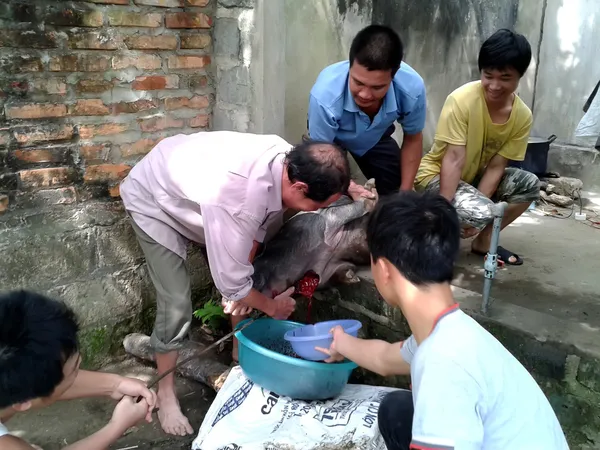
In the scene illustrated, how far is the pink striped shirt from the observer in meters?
2.35

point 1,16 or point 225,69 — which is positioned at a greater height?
point 1,16

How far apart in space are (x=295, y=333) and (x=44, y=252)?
140 centimetres

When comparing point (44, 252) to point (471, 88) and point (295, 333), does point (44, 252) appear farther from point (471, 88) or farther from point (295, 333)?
point (471, 88)

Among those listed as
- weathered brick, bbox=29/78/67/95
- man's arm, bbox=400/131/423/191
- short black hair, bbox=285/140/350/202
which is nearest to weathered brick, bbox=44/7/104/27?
weathered brick, bbox=29/78/67/95

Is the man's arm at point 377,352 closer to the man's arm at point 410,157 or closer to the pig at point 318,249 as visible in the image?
the pig at point 318,249

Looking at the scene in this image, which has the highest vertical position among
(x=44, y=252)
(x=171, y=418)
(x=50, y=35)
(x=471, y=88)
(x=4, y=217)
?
(x=50, y=35)

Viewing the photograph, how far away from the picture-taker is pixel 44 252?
2980mm

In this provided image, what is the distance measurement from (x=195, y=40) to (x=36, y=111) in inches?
40.0

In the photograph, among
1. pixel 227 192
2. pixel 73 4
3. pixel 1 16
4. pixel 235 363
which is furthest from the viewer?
pixel 235 363

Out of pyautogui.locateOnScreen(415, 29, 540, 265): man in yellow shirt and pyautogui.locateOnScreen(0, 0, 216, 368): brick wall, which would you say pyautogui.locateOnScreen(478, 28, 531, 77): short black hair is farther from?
pyautogui.locateOnScreen(0, 0, 216, 368): brick wall

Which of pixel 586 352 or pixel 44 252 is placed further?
pixel 44 252

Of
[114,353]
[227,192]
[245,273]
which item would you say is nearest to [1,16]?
[227,192]

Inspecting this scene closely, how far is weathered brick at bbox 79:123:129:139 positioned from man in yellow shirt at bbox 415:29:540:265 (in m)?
1.88

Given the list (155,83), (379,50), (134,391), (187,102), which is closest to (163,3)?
(155,83)
